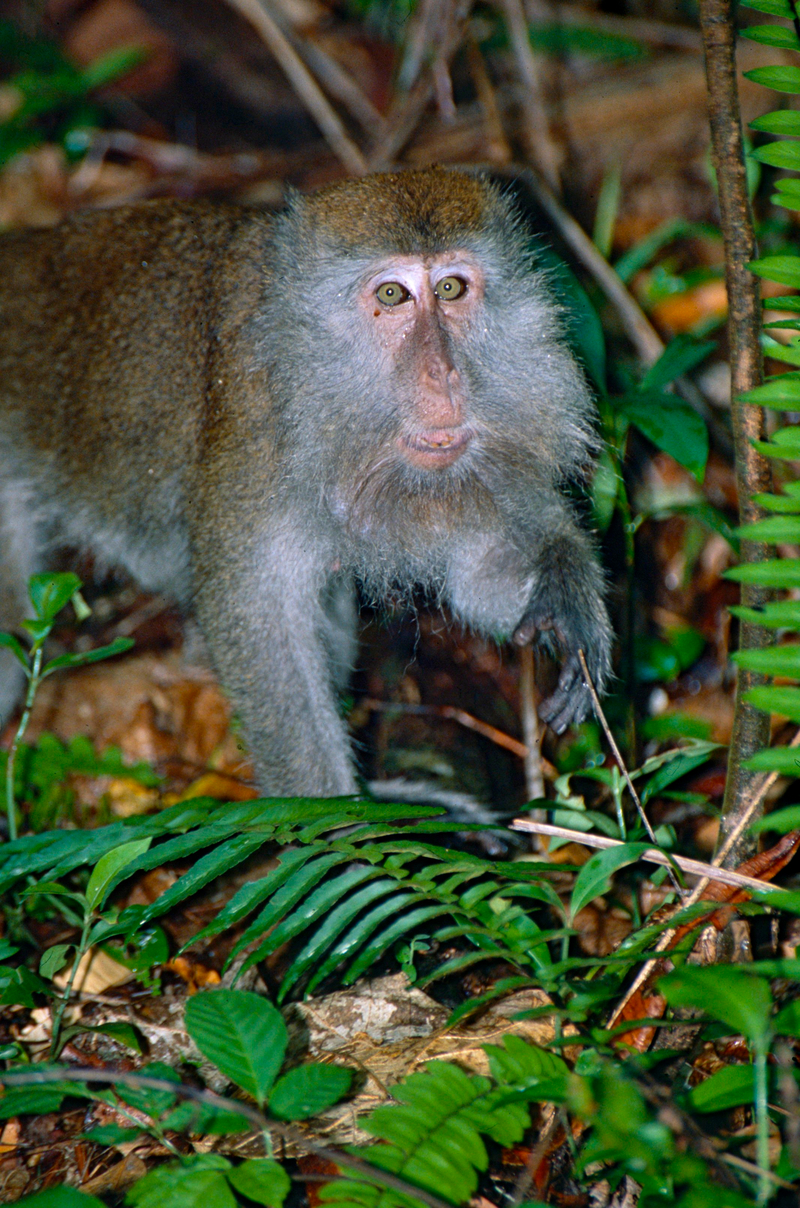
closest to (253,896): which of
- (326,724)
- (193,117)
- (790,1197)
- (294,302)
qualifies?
(326,724)

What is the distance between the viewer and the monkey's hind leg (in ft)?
14.7

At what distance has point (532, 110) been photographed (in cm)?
579

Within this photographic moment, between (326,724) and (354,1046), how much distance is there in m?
1.14

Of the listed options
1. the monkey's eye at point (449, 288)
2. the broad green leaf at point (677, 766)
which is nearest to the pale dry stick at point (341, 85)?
the monkey's eye at point (449, 288)

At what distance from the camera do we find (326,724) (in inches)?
141

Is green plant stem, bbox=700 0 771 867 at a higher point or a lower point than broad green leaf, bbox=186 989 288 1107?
higher

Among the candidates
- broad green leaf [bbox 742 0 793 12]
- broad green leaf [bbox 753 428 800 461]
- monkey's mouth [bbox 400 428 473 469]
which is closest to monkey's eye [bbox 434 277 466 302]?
monkey's mouth [bbox 400 428 473 469]

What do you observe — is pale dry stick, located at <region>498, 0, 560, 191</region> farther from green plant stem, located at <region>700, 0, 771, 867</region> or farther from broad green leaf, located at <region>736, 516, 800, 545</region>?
broad green leaf, located at <region>736, 516, 800, 545</region>

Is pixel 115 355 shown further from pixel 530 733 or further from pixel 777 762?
pixel 777 762

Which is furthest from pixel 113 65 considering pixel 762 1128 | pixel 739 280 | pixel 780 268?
pixel 762 1128

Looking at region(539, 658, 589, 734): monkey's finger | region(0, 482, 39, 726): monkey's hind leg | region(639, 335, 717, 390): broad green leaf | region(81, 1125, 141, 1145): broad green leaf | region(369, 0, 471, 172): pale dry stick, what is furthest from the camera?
region(369, 0, 471, 172): pale dry stick

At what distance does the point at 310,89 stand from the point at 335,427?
417 cm

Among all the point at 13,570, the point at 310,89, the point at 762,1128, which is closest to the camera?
the point at 762,1128

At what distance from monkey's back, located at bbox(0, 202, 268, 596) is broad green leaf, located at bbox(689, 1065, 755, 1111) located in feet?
8.96
